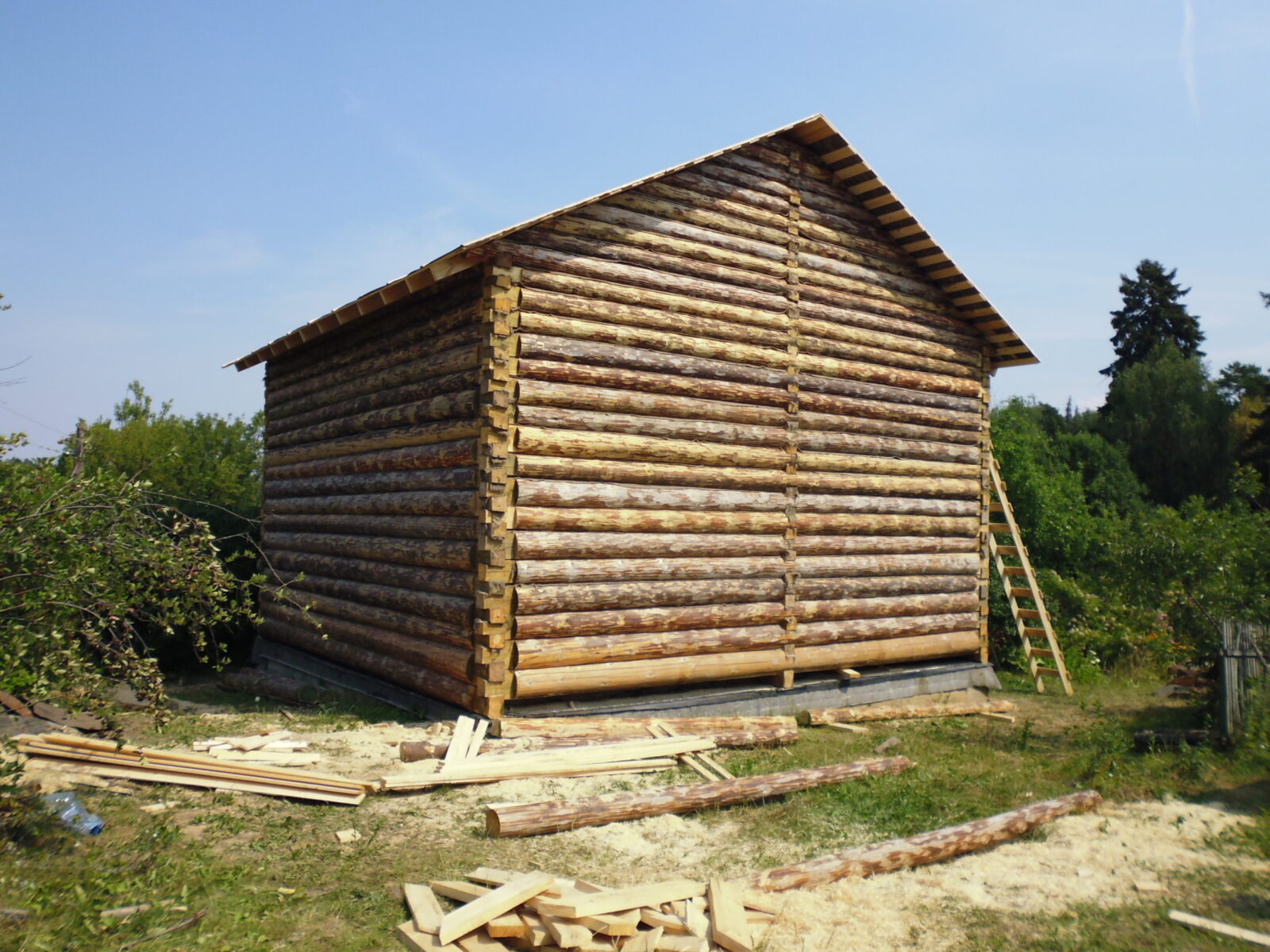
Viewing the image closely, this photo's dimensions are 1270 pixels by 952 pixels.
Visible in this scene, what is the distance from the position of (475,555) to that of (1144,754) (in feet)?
24.9

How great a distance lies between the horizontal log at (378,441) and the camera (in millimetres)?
9977

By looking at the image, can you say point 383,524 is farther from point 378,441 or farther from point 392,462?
point 378,441

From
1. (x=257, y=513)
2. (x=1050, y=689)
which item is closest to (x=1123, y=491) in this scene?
(x=1050, y=689)

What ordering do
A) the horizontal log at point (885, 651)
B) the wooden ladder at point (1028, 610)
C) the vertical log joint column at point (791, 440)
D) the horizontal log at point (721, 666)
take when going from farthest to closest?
the wooden ladder at point (1028, 610) < the horizontal log at point (885, 651) < the vertical log joint column at point (791, 440) < the horizontal log at point (721, 666)

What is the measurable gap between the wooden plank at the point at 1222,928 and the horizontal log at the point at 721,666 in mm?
5537

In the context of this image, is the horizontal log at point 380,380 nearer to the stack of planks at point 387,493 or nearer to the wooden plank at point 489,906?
the stack of planks at point 387,493

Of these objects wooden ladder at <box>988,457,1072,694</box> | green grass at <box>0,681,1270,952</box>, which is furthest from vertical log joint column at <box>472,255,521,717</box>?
wooden ladder at <box>988,457,1072,694</box>

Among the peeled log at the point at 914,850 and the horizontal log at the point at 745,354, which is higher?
the horizontal log at the point at 745,354

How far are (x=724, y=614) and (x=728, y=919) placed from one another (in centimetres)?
577

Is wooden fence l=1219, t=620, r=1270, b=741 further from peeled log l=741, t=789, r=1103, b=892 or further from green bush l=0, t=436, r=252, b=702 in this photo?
green bush l=0, t=436, r=252, b=702

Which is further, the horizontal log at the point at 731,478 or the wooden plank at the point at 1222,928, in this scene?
the horizontal log at the point at 731,478

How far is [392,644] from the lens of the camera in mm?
10852

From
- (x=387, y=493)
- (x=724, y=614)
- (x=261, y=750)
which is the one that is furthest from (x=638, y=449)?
(x=261, y=750)

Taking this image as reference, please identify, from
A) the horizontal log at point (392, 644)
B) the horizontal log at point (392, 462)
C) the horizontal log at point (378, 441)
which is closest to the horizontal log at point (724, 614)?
the horizontal log at point (392, 644)
